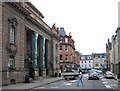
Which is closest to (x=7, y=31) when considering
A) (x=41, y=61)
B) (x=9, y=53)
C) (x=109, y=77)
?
(x=9, y=53)

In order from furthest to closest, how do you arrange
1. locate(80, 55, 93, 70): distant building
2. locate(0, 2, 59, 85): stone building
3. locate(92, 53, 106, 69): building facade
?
locate(80, 55, 93, 70): distant building < locate(92, 53, 106, 69): building facade < locate(0, 2, 59, 85): stone building

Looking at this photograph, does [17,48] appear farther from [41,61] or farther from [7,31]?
[41,61]

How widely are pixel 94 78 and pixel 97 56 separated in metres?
135

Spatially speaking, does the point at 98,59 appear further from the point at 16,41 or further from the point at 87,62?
the point at 16,41

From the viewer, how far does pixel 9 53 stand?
35969 millimetres

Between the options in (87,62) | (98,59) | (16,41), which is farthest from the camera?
(87,62)

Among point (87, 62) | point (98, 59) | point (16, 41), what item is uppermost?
point (16, 41)

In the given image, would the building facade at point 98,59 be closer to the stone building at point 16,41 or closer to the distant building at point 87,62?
the distant building at point 87,62

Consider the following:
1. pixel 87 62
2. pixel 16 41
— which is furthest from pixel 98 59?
pixel 16 41

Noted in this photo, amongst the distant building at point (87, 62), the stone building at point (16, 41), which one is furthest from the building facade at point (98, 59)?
the stone building at point (16, 41)

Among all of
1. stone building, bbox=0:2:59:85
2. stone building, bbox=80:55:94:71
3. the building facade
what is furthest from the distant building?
stone building, bbox=0:2:59:85

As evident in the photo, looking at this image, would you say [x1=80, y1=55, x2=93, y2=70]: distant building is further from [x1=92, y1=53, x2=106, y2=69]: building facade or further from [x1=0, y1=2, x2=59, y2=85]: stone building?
[x1=0, y1=2, x2=59, y2=85]: stone building

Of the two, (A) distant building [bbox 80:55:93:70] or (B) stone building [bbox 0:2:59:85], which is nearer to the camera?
(B) stone building [bbox 0:2:59:85]

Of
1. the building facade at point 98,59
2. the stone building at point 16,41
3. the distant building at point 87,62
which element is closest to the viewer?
the stone building at point 16,41
